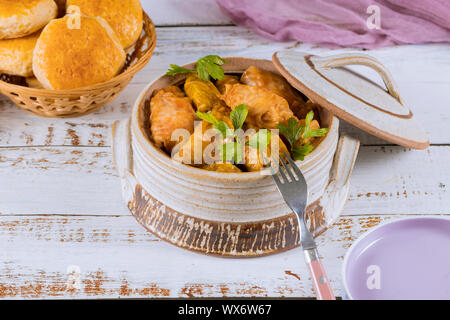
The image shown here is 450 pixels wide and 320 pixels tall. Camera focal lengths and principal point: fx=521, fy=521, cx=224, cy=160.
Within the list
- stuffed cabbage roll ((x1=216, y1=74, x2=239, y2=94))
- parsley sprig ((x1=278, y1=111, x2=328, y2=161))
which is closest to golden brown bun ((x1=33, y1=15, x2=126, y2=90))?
stuffed cabbage roll ((x1=216, y1=74, x2=239, y2=94))

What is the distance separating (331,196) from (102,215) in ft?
1.70

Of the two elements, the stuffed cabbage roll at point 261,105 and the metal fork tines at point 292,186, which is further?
the stuffed cabbage roll at point 261,105

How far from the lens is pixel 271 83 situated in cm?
122

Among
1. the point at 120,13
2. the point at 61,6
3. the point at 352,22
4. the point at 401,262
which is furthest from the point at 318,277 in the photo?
the point at 352,22

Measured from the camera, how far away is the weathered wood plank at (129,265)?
102cm

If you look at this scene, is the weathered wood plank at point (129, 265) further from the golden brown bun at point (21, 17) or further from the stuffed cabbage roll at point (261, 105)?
the golden brown bun at point (21, 17)

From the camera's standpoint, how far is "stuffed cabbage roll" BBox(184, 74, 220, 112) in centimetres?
115

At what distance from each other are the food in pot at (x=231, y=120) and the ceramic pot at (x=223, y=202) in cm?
3

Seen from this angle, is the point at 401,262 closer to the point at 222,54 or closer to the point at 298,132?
the point at 298,132

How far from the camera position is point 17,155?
1.35 metres

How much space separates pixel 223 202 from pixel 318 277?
0.26m

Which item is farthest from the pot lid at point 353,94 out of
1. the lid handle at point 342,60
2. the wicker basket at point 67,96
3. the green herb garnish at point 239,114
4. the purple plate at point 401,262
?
the wicker basket at point 67,96

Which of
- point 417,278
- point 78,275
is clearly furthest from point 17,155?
point 417,278

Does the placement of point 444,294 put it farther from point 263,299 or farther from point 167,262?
point 167,262
